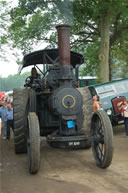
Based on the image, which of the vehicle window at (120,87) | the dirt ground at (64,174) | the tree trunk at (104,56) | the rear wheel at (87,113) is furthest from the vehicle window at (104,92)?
the tree trunk at (104,56)

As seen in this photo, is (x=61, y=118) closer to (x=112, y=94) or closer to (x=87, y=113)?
(x=87, y=113)

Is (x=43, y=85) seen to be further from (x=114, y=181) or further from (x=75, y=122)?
(x=114, y=181)

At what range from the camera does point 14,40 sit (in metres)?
16.8

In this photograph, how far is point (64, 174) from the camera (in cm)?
516

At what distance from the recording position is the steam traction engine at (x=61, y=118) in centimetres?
521

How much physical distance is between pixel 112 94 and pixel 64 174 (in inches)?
221

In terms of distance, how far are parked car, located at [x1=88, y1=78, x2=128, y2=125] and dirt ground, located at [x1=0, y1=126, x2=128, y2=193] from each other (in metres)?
2.97

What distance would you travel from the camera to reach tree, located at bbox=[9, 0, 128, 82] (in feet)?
47.4

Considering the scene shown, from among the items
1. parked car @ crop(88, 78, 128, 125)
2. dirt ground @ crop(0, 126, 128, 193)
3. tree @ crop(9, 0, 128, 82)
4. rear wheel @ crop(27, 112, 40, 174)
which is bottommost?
dirt ground @ crop(0, 126, 128, 193)

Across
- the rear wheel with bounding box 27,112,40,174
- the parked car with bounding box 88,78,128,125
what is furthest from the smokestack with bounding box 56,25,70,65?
the parked car with bounding box 88,78,128,125

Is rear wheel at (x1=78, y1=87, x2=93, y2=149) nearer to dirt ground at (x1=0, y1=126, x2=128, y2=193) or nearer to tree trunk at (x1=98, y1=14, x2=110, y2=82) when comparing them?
dirt ground at (x1=0, y1=126, x2=128, y2=193)

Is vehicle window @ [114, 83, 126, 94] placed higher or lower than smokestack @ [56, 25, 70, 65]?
lower

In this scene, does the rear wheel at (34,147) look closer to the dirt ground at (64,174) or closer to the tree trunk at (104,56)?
the dirt ground at (64,174)

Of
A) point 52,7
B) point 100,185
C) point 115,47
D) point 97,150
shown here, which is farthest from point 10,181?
point 115,47
